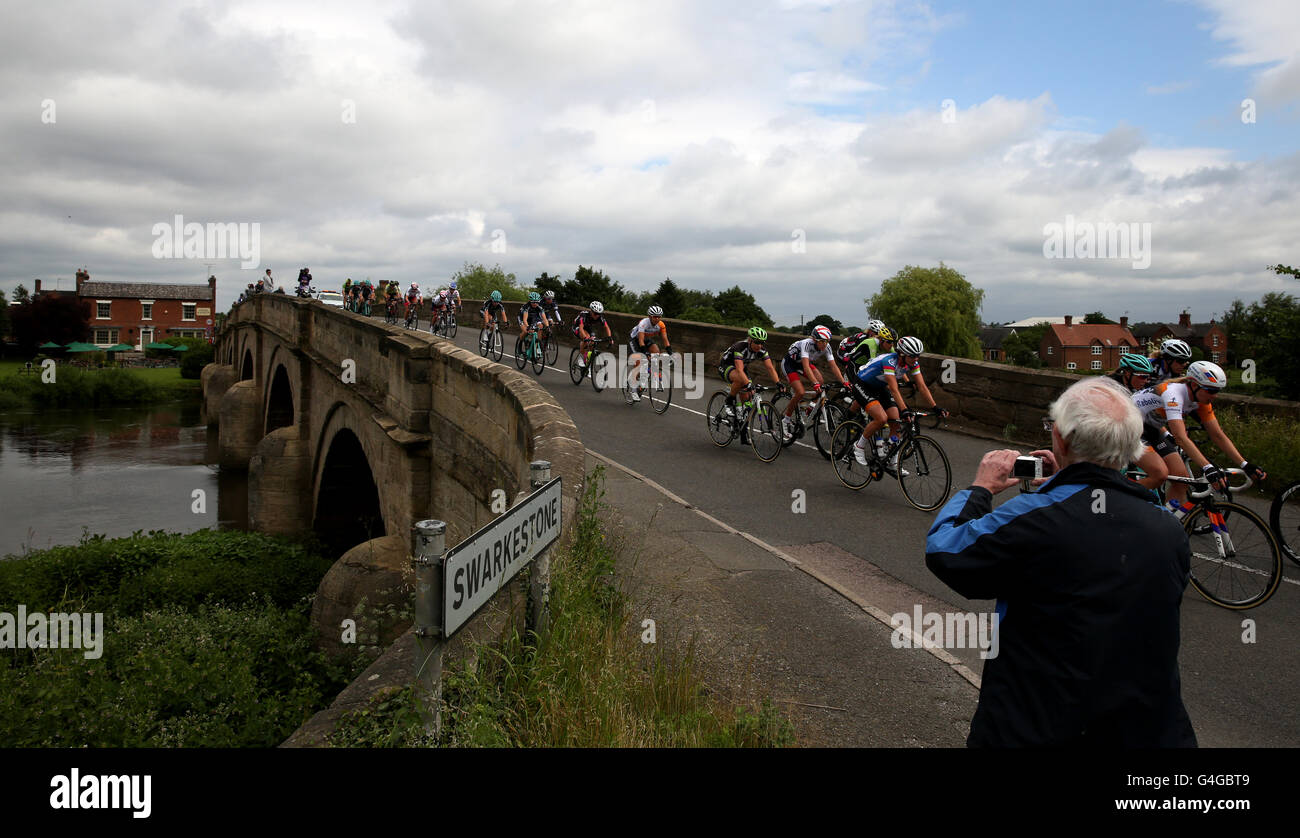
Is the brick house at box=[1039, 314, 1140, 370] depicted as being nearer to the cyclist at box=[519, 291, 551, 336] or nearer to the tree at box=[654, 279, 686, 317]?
the tree at box=[654, 279, 686, 317]

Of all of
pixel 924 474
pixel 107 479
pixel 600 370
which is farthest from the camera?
pixel 107 479

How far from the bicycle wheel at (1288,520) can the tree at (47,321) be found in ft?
351

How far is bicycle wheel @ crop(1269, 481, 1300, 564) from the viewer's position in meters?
7.66

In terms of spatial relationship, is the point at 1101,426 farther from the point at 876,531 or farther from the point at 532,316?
the point at 532,316

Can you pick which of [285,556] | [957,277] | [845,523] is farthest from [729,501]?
[957,277]

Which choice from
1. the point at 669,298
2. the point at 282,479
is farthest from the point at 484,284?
the point at 282,479

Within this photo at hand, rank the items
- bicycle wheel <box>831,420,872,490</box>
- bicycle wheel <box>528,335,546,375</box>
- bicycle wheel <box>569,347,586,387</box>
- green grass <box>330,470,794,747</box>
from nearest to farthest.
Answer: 1. green grass <box>330,470,794,747</box>
2. bicycle wheel <box>831,420,872,490</box>
3. bicycle wheel <box>569,347,586,387</box>
4. bicycle wheel <box>528,335,546,375</box>

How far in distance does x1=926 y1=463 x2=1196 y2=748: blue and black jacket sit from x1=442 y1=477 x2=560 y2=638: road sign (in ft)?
4.82

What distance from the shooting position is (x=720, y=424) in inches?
541

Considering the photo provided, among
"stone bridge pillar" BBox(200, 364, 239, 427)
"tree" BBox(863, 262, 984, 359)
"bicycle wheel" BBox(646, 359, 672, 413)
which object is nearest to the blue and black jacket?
"bicycle wheel" BBox(646, 359, 672, 413)

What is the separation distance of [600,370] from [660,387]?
3.10 metres

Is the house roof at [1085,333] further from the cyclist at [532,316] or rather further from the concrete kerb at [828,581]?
the concrete kerb at [828,581]
